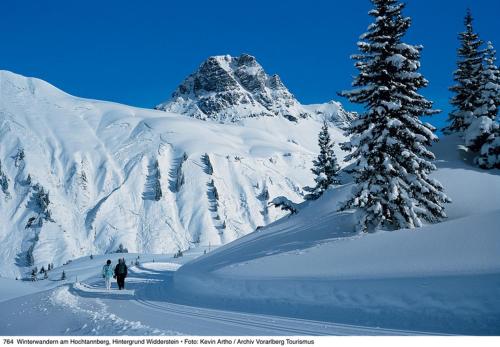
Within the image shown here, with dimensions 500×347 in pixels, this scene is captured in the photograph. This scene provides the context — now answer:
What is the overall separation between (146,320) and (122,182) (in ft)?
310

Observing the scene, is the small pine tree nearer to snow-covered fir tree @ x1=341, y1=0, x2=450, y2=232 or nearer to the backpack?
the backpack

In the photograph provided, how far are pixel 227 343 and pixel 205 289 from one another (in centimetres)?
790

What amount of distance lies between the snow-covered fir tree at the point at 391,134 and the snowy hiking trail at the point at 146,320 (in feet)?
24.8

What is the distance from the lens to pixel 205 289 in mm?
15734

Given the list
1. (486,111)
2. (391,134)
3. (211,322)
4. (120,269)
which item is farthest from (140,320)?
(486,111)

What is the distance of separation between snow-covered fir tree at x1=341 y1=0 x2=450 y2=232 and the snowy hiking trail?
24.8 feet

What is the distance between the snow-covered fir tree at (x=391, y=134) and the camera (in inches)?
628

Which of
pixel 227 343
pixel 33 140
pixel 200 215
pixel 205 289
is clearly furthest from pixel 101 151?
pixel 227 343

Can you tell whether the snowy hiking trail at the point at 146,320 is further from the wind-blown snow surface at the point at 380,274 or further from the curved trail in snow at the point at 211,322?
the wind-blown snow surface at the point at 380,274

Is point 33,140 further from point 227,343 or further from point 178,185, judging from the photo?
point 227,343

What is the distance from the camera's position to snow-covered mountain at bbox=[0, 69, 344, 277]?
82.0 meters

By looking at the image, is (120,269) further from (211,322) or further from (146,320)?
(211,322)

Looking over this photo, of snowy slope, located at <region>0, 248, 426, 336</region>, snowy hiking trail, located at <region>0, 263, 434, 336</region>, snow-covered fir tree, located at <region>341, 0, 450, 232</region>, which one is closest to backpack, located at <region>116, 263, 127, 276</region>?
snowy slope, located at <region>0, 248, 426, 336</region>

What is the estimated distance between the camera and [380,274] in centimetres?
1110
